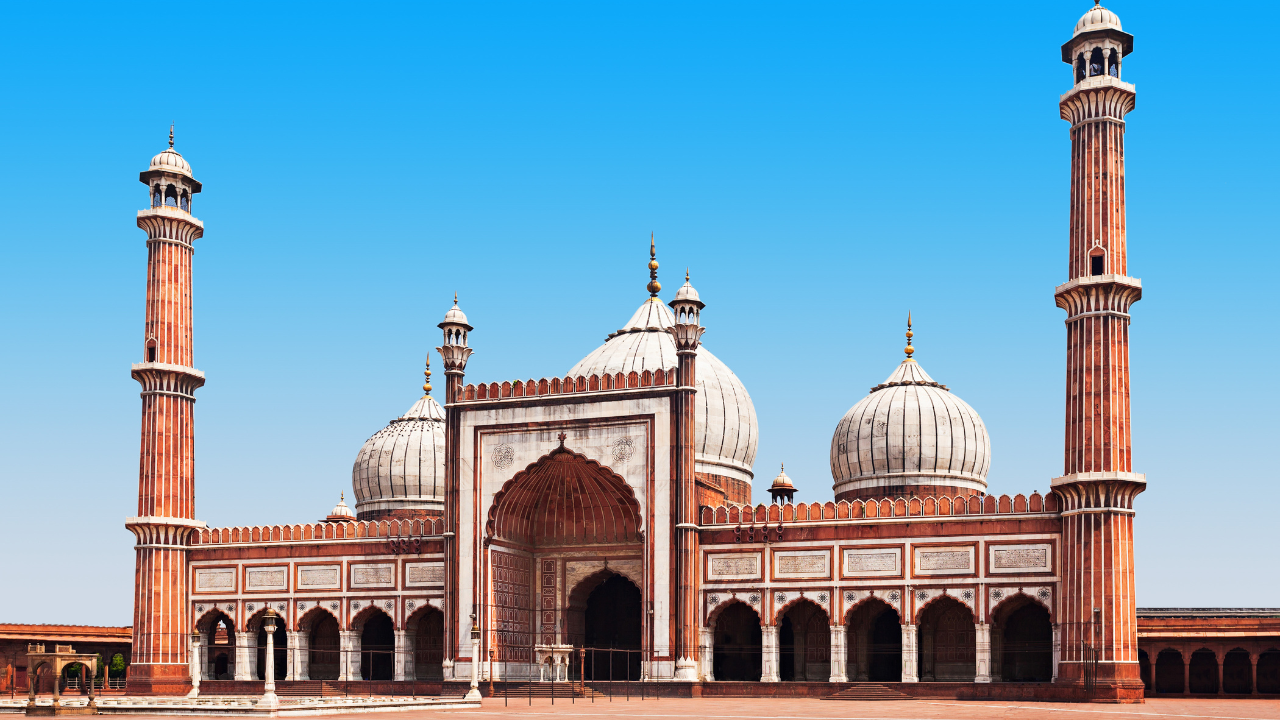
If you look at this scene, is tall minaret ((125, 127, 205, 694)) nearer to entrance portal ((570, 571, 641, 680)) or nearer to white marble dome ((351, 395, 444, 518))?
white marble dome ((351, 395, 444, 518))

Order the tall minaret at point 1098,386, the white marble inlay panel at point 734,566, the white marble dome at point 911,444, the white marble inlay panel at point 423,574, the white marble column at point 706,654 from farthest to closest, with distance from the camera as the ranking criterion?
the white marble dome at point 911,444 → the white marble inlay panel at point 423,574 → the white marble inlay panel at point 734,566 → the white marble column at point 706,654 → the tall minaret at point 1098,386

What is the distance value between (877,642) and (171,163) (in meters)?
19.5

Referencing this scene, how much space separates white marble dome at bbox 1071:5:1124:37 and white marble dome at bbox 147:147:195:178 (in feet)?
66.2

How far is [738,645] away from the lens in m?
31.6

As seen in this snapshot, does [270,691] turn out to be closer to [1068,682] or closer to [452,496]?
[452,496]

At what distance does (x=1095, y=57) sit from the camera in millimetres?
28641

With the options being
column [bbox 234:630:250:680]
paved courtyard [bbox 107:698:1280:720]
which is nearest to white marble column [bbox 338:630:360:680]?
column [bbox 234:630:250:680]

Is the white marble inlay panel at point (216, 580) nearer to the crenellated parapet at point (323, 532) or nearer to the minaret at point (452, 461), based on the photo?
the crenellated parapet at point (323, 532)

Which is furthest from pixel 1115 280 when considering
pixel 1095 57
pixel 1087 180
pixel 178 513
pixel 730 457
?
pixel 178 513

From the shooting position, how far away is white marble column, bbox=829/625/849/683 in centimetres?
2852

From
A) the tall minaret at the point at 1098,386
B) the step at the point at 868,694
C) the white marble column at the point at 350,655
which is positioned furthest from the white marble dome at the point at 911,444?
the white marble column at the point at 350,655

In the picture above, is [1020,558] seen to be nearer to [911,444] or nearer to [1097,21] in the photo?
[911,444]

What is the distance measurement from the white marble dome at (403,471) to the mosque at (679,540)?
483 cm

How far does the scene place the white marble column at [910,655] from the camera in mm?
28109
